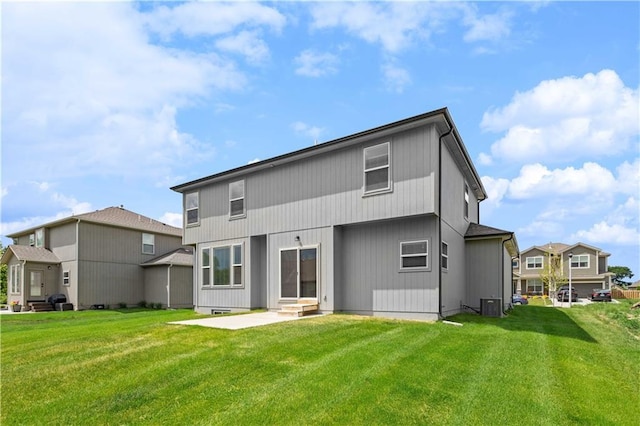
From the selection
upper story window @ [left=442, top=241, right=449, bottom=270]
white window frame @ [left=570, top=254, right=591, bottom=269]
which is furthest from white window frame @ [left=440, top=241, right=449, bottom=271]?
white window frame @ [left=570, top=254, right=591, bottom=269]

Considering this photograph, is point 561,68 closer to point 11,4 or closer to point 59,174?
point 11,4

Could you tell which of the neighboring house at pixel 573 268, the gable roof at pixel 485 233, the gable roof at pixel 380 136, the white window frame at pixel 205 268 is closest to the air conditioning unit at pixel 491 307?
the gable roof at pixel 485 233

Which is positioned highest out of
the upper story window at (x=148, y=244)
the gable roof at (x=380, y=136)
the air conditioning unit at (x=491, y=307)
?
the gable roof at (x=380, y=136)

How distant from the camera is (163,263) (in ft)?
80.2

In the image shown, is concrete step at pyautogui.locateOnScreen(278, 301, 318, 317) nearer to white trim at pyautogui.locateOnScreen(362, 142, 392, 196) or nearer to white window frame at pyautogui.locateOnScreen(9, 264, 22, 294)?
white trim at pyautogui.locateOnScreen(362, 142, 392, 196)

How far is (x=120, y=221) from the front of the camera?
1021 inches

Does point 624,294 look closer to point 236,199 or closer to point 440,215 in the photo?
point 440,215

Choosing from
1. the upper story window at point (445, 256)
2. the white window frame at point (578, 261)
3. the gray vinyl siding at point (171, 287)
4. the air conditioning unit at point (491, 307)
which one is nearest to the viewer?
the upper story window at point (445, 256)

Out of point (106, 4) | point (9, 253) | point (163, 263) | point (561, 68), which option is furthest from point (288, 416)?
point (9, 253)

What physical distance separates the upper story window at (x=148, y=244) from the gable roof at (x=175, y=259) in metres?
0.73

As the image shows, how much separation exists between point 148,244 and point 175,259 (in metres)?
3.55

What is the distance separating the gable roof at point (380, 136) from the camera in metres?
11.0

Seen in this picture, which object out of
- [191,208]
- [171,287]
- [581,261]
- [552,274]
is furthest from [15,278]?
[581,261]

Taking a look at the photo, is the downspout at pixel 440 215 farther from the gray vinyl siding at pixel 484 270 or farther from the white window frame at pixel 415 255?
the gray vinyl siding at pixel 484 270
